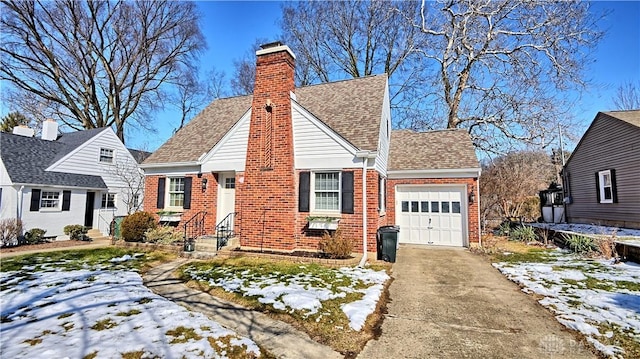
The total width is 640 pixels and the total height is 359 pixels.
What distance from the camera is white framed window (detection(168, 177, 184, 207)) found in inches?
500

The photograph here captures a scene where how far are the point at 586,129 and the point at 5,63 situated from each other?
36.9 meters

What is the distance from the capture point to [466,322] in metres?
4.77

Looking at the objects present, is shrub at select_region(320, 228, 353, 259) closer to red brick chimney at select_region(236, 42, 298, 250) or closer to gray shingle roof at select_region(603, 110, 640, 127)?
red brick chimney at select_region(236, 42, 298, 250)

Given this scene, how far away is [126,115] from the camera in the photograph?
25.4 meters

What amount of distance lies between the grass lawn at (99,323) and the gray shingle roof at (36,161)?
10.0 metres

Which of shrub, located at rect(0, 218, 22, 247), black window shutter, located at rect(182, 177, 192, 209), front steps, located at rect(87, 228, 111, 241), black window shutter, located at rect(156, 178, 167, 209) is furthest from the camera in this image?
front steps, located at rect(87, 228, 111, 241)

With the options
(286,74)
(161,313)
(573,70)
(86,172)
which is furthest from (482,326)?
(86,172)

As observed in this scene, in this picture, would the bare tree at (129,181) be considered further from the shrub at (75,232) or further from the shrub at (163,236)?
the shrub at (163,236)

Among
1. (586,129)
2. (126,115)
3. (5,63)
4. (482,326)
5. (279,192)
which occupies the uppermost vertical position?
(5,63)

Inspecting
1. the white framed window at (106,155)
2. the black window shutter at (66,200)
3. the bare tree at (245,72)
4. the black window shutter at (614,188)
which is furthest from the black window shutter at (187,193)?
the black window shutter at (614,188)

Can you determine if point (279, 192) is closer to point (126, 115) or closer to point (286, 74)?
point (286, 74)

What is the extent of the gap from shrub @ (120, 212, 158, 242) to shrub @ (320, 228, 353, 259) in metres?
7.18

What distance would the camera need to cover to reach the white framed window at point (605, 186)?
48.7 ft

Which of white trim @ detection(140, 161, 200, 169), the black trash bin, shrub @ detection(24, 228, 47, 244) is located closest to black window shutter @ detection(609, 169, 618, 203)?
the black trash bin
